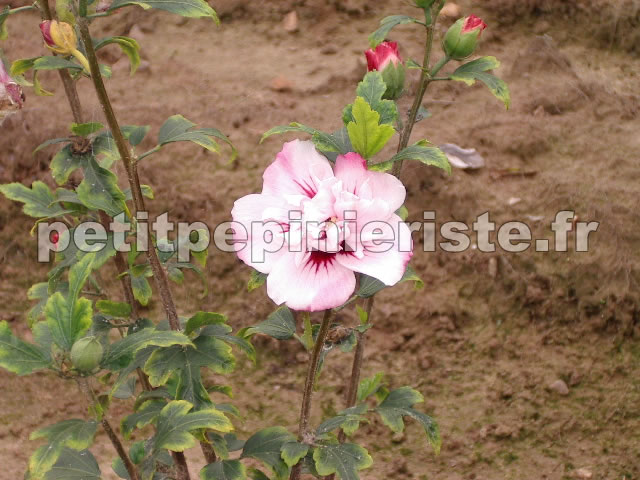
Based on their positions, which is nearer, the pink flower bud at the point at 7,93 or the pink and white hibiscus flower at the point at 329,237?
the pink and white hibiscus flower at the point at 329,237

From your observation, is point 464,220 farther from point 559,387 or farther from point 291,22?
point 291,22

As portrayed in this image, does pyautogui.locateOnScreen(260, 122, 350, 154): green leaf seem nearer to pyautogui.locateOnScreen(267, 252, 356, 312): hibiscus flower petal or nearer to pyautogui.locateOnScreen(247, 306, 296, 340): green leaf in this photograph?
pyautogui.locateOnScreen(267, 252, 356, 312): hibiscus flower petal

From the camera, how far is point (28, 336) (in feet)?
8.43

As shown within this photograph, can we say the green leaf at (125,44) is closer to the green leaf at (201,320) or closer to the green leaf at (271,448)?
the green leaf at (201,320)

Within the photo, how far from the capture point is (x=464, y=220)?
2.57 m

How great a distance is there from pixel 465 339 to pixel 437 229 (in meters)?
0.42

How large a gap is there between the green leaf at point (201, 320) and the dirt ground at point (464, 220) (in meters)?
0.91

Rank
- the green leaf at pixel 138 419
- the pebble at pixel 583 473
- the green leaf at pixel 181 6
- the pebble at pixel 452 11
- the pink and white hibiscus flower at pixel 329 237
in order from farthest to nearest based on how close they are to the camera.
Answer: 1. the pebble at pixel 452 11
2. the pebble at pixel 583 473
3. the green leaf at pixel 138 419
4. the green leaf at pixel 181 6
5. the pink and white hibiscus flower at pixel 329 237

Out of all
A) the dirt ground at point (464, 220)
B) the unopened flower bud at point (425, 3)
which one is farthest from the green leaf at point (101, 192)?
the dirt ground at point (464, 220)

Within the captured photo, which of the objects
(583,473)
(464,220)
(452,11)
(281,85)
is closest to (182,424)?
(583,473)

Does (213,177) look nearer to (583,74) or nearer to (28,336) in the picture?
(28,336)

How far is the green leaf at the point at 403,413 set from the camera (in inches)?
57.8

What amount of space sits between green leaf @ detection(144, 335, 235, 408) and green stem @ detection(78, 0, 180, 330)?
0.06 m

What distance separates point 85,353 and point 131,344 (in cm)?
10
